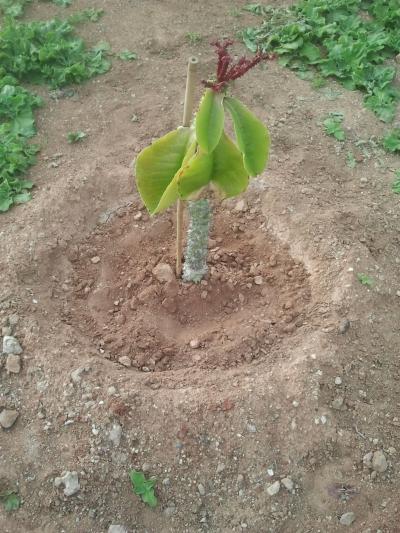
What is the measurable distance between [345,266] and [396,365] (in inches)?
19.6

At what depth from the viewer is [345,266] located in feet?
9.10

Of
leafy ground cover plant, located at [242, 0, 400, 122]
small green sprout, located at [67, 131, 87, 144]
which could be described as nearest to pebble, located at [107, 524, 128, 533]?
small green sprout, located at [67, 131, 87, 144]

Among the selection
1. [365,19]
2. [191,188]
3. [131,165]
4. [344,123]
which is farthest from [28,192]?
[365,19]

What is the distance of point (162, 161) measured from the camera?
210cm

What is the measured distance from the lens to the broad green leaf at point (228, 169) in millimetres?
1997

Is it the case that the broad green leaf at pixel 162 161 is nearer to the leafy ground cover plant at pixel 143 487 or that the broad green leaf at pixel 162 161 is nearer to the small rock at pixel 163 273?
the small rock at pixel 163 273

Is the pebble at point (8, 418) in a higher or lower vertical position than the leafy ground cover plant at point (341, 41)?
lower

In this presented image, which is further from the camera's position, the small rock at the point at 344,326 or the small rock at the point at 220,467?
A: the small rock at the point at 344,326

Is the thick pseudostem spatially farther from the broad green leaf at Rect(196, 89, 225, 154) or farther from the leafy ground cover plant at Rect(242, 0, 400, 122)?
the leafy ground cover plant at Rect(242, 0, 400, 122)

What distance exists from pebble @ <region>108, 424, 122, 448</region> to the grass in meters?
1.41

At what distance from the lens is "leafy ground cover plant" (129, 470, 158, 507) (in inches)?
86.9

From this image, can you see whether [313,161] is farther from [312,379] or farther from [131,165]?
[312,379]

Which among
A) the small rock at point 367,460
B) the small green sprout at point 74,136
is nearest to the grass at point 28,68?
the small green sprout at point 74,136

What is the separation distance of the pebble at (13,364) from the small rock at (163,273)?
72 centimetres
